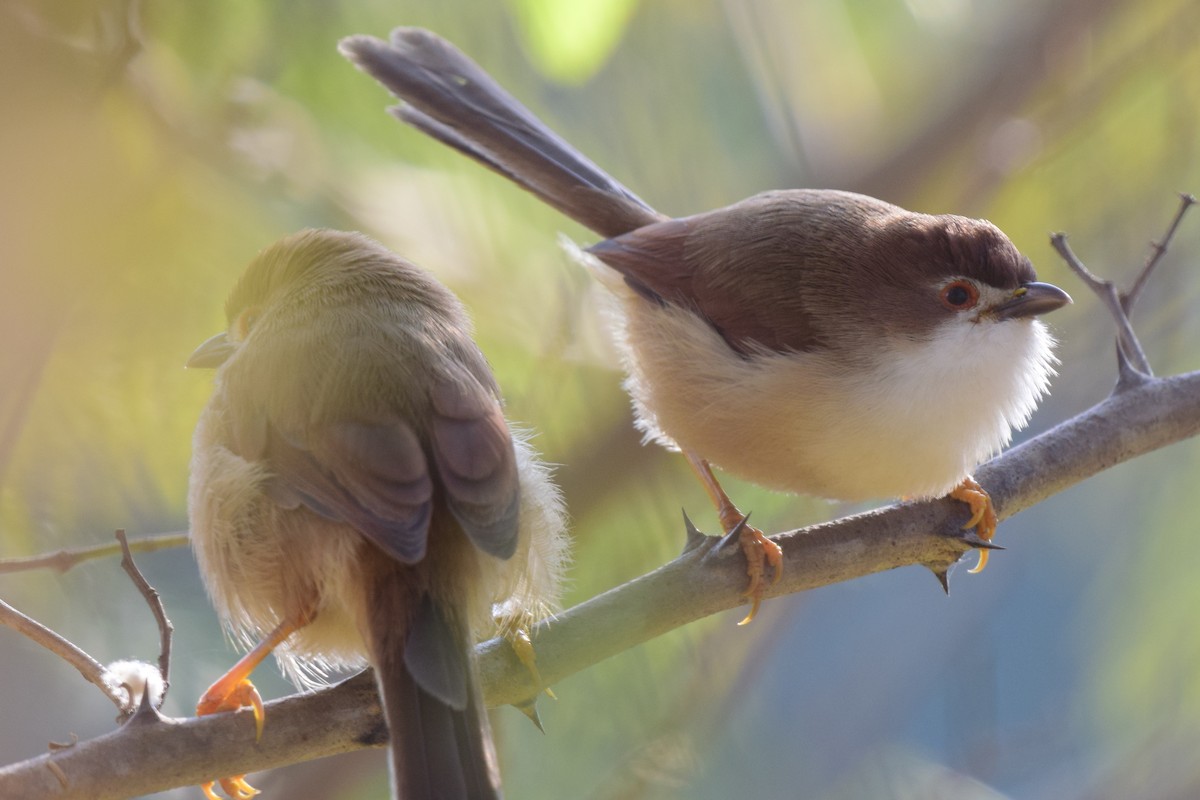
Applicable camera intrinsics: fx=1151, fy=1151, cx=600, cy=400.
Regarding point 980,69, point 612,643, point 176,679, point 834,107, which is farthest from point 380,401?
point 980,69

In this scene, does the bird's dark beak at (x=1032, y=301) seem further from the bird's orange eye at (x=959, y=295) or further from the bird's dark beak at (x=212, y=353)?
the bird's dark beak at (x=212, y=353)

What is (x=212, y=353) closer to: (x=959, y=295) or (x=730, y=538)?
(x=730, y=538)

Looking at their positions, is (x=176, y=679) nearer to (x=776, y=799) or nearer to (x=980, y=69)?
(x=776, y=799)

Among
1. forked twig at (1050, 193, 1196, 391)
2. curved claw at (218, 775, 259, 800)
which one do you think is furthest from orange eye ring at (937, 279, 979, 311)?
curved claw at (218, 775, 259, 800)

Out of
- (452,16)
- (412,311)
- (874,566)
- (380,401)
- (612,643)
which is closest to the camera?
(380,401)

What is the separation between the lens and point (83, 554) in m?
1.58

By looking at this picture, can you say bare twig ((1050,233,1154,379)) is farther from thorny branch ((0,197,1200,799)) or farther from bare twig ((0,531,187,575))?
bare twig ((0,531,187,575))

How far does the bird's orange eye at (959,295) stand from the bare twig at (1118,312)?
0.64 feet

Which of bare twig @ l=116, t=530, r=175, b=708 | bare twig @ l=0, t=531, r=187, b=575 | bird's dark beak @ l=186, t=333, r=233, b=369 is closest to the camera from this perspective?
bare twig @ l=0, t=531, r=187, b=575

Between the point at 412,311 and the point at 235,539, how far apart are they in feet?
1.53

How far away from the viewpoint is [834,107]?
304 centimetres

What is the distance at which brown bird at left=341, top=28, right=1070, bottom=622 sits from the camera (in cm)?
225

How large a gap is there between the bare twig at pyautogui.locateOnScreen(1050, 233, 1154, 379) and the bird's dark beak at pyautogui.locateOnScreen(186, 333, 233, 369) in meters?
1.59

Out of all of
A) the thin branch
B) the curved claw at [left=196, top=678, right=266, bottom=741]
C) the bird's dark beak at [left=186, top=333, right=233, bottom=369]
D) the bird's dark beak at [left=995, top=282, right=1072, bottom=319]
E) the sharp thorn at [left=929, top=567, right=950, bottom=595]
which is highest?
the bird's dark beak at [left=186, top=333, right=233, bottom=369]
